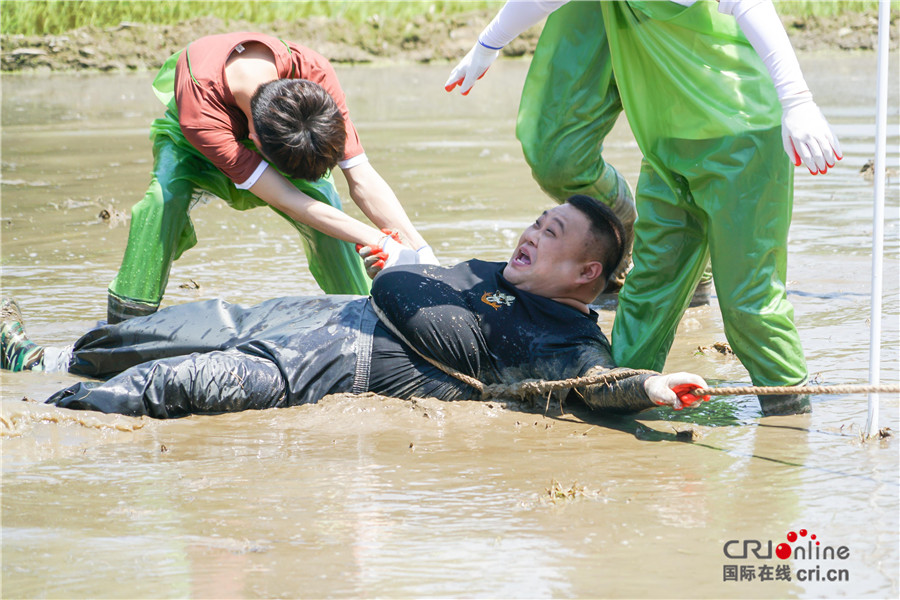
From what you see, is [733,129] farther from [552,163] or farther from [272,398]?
[272,398]

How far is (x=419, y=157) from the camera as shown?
9.45m

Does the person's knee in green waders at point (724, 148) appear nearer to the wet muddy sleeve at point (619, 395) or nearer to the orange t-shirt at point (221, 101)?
the wet muddy sleeve at point (619, 395)

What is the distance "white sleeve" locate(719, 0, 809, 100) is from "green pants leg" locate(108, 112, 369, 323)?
198 cm

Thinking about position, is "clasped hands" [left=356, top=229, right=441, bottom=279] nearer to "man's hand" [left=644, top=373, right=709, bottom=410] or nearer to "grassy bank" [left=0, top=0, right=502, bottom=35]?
"man's hand" [left=644, top=373, right=709, bottom=410]

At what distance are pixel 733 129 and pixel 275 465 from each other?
1.64m

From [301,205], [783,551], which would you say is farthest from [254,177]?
[783,551]

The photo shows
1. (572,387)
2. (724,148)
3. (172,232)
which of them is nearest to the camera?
(724,148)

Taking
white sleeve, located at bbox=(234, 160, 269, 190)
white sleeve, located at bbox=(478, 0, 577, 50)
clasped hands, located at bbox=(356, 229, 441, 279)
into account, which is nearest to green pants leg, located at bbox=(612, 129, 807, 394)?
white sleeve, located at bbox=(478, 0, 577, 50)

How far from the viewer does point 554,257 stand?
3.48 meters

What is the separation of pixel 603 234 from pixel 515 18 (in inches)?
31.4

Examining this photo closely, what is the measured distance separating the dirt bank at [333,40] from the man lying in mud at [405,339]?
47.1ft

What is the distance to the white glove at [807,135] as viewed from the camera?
288 centimetres

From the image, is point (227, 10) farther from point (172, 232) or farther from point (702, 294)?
point (702, 294)

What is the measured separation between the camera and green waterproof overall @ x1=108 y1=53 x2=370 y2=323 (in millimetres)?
4262
